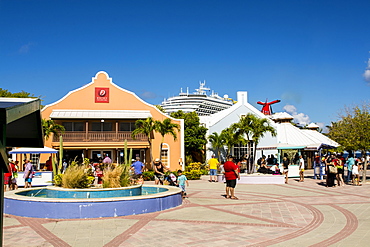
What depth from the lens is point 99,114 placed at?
29.0 m

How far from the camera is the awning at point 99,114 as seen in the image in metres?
28.3

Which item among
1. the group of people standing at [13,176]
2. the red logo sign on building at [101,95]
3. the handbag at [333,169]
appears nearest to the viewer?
the group of people standing at [13,176]

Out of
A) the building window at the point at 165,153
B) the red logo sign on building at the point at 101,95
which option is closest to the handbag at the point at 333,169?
the building window at the point at 165,153

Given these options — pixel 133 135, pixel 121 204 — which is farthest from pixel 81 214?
pixel 133 135

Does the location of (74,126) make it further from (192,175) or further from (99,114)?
(192,175)

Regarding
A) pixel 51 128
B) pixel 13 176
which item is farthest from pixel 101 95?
pixel 13 176

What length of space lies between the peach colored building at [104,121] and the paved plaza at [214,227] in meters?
18.3

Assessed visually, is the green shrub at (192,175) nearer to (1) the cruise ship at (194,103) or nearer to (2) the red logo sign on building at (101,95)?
(2) the red logo sign on building at (101,95)

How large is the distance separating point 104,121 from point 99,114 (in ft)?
3.30

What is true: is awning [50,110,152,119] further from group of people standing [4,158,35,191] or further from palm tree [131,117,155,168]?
group of people standing [4,158,35,191]

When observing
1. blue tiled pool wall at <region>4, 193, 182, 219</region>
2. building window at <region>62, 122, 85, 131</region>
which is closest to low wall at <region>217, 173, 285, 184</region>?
blue tiled pool wall at <region>4, 193, 182, 219</region>

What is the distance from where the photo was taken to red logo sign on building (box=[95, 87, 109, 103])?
29766 mm

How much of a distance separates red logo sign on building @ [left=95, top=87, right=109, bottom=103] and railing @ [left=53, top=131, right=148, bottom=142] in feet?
8.61

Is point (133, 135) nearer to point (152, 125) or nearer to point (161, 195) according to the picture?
point (152, 125)
